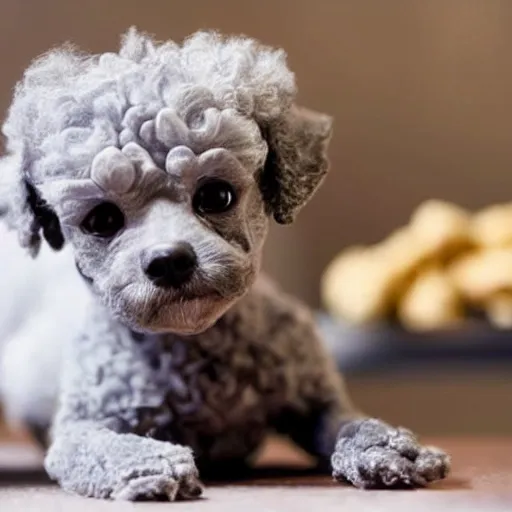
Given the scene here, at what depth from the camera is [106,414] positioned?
1.08 metres

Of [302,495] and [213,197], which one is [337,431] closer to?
[302,495]

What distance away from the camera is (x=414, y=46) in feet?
7.52

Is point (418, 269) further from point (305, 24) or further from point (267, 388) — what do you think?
point (267, 388)

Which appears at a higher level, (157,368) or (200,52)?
(200,52)

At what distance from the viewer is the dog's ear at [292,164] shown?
3.38ft

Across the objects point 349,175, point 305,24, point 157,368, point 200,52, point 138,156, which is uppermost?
point 305,24

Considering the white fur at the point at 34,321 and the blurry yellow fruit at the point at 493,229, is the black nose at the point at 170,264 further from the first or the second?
the blurry yellow fruit at the point at 493,229

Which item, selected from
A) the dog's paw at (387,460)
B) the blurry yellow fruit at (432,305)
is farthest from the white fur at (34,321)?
the blurry yellow fruit at (432,305)

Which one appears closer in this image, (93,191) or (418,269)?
(93,191)

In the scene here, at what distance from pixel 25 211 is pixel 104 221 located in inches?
4.2

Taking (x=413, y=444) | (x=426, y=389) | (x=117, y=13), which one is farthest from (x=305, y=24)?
(x=413, y=444)

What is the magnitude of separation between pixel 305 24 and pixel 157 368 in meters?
1.31

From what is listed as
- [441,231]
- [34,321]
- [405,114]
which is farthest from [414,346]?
[34,321]

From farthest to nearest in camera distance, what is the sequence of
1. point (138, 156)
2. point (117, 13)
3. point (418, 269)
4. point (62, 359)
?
point (418, 269) → point (117, 13) → point (62, 359) → point (138, 156)
